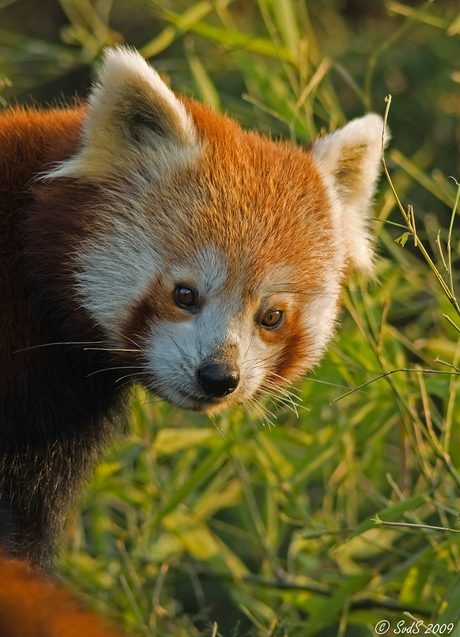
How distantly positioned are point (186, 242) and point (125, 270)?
0.17 meters

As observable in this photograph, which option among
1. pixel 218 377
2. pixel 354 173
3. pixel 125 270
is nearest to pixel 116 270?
pixel 125 270

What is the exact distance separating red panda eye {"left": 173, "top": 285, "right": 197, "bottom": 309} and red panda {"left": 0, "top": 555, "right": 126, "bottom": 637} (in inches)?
33.3

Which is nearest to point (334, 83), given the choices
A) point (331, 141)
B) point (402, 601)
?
point (331, 141)

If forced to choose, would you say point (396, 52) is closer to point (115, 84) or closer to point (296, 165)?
point (296, 165)

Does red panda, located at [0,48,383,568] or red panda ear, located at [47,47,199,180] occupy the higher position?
red panda ear, located at [47,47,199,180]

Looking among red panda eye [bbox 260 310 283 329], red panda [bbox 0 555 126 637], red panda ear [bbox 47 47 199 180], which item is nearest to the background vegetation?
red panda eye [bbox 260 310 283 329]

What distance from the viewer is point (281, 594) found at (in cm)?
267

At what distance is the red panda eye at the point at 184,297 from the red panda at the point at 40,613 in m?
0.85

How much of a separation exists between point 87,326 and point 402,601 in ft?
4.41

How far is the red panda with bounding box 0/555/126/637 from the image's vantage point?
1.07m

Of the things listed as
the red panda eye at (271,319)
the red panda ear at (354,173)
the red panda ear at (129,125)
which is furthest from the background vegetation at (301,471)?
the red panda ear at (129,125)

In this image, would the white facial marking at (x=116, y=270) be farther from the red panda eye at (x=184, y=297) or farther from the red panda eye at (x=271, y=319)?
the red panda eye at (x=271, y=319)

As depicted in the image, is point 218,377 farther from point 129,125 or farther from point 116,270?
point 129,125

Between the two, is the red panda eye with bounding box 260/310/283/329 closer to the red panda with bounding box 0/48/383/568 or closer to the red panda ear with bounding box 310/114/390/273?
the red panda with bounding box 0/48/383/568
